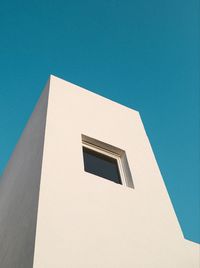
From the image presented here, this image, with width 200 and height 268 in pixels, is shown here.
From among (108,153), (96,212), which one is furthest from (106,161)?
(96,212)

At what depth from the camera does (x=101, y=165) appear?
4398mm

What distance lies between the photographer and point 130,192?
3.71 meters

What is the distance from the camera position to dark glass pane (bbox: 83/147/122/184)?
13.7ft

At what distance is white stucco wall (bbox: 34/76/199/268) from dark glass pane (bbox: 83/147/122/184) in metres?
0.25

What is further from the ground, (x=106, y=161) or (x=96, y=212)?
(x=106, y=161)

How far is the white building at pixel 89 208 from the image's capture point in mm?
2537

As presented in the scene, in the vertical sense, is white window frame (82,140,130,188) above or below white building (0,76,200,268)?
above

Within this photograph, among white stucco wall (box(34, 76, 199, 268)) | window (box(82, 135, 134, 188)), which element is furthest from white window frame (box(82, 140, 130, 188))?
white stucco wall (box(34, 76, 199, 268))

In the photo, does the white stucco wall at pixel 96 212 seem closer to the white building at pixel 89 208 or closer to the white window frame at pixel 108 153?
the white building at pixel 89 208

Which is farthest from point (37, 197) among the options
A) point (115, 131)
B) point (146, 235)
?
point (115, 131)

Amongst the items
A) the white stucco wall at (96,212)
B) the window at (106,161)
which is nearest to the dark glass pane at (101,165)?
the window at (106,161)

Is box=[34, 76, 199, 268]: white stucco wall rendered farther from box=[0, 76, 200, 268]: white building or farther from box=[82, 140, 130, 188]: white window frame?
box=[82, 140, 130, 188]: white window frame

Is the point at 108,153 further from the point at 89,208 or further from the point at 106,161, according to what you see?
the point at 89,208

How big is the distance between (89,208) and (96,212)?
89 mm
